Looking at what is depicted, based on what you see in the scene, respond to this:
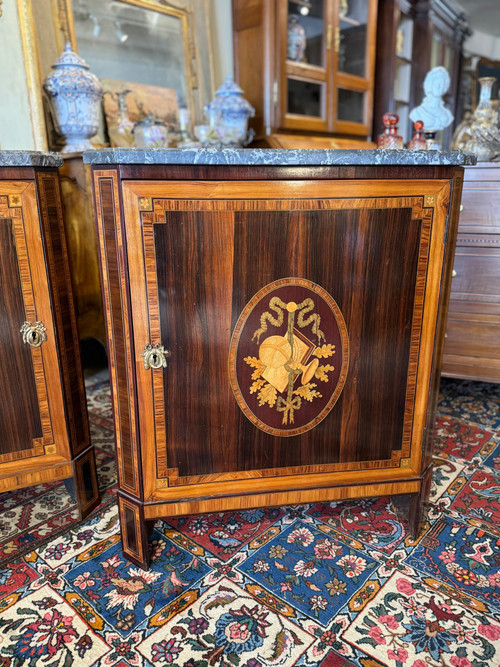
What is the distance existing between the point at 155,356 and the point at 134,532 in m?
0.40

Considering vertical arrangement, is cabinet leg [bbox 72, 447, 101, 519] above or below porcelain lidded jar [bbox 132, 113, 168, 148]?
below

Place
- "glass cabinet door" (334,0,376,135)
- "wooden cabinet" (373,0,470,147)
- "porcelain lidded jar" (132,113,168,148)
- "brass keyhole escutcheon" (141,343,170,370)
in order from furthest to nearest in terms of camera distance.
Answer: "wooden cabinet" (373,0,470,147), "glass cabinet door" (334,0,376,135), "porcelain lidded jar" (132,113,168,148), "brass keyhole escutcheon" (141,343,170,370)

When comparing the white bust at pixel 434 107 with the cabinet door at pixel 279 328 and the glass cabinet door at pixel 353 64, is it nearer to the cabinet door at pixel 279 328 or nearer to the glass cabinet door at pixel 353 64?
the cabinet door at pixel 279 328

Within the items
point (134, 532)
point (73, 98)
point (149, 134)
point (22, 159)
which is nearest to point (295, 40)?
point (149, 134)

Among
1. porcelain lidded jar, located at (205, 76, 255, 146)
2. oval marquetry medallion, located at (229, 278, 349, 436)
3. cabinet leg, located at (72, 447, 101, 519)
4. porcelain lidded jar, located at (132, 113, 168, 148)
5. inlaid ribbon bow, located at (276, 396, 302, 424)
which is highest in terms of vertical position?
porcelain lidded jar, located at (205, 76, 255, 146)

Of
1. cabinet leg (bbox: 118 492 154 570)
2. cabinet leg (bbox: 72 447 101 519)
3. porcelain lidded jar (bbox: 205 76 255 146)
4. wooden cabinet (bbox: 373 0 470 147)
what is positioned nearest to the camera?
cabinet leg (bbox: 118 492 154 570)

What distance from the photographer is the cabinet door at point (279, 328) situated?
0.87m

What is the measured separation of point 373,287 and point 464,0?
15.5ft

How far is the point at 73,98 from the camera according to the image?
66.1 inches

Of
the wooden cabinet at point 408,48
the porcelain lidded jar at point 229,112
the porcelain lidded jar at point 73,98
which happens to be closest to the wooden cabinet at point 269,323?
the porcelain lidded jar at point 73,98

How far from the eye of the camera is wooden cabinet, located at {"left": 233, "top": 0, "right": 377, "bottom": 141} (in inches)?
85.4

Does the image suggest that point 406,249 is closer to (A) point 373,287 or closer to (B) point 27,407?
(A) point 373,287

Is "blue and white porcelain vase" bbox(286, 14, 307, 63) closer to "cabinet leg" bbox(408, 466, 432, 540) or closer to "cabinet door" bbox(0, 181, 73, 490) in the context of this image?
"cabinet door" bbox(0, 181, 73, 490)

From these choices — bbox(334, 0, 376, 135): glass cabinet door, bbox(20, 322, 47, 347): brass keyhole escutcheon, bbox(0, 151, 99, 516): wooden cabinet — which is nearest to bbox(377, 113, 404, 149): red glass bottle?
bbox(0, 151, 99, 516): wooden cabinet
